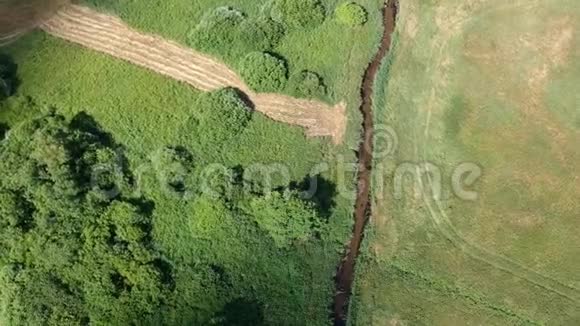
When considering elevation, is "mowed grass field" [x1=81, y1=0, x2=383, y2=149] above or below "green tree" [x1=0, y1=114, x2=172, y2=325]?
above

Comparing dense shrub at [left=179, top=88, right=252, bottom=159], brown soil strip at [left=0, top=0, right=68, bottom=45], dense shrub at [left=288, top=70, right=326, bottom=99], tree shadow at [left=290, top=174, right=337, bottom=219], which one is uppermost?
brown soil strip at [left=0, top=0, right=68, bottom=45]

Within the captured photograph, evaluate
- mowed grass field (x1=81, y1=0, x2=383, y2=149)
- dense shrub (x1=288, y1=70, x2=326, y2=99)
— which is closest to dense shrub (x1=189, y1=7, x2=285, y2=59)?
mowed grass field (x1=81, y1=0, x2=383, y2=149)

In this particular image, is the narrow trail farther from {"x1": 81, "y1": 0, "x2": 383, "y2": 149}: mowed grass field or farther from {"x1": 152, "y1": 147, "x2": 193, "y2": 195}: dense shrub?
{"x1": 152, "y1": 147, "x2": 193, "y2": 195}: dense shrub

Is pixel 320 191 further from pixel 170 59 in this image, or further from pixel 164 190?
pixel 170 59

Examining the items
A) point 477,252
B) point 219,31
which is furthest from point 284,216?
point 219,31

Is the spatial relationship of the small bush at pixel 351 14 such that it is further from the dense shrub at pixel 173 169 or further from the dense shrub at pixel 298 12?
the dense shrub at pixel 173 169

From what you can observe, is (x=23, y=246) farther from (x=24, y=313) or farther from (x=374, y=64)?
(x=374, y=64)

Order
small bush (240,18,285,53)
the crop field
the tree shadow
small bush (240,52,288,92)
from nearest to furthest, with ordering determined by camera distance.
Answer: the crop field → the tree shadow → small bush (240,52,288,92) → small bush (240,18,285,53)
